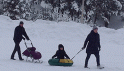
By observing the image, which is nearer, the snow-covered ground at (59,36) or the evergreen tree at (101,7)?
the snow-covered ground at (59,36)

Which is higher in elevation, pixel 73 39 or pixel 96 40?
pixel 96 40

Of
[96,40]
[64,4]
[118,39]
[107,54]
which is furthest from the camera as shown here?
[64,4]

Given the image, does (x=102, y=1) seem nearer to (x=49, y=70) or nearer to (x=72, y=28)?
(x=72, y=28)

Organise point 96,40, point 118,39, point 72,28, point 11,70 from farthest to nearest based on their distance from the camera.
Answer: point 72,28 < point 118,39 < point 96,40 < point 11,70

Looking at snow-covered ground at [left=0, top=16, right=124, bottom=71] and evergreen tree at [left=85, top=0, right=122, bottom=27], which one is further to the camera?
evergreen tree at [left=85, top=0, right=122, bottom=27]

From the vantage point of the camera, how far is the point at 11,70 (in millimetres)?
6766

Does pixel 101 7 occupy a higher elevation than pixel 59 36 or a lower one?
higher

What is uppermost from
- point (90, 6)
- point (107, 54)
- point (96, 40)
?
point (90, 6)

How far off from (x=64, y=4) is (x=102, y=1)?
478 cm

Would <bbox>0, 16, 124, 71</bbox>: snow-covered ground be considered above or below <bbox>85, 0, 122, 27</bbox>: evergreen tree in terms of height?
below

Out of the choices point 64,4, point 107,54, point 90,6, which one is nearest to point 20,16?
point 64,4

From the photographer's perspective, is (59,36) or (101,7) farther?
(101,7)

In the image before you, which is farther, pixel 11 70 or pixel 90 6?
pixel 90 6

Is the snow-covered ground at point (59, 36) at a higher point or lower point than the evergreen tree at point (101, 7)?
lower
